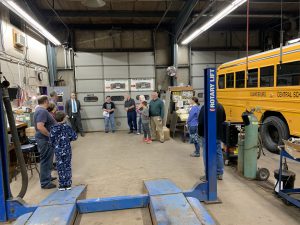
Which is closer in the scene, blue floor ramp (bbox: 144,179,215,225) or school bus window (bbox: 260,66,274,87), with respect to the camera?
blue floor ramp (bbox: 144,179,215,225)

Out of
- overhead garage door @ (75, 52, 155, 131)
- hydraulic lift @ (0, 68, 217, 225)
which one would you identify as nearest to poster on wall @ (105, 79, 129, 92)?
overhead garage door @ (75, 52, 155, 131)

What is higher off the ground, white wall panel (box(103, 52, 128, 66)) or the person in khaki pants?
white wall panel (box(103, 52, 128, 66))

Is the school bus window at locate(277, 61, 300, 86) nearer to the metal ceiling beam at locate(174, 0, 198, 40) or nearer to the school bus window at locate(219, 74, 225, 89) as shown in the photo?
the school bus window at locate(219, 74, 225, 89)

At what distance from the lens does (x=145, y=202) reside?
11.2ft

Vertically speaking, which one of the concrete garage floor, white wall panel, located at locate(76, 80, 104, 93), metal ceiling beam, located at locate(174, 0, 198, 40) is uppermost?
metal ceiling beam, located at locate(174, 0, 198, 40)

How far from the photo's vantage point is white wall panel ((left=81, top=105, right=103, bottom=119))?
34.5 ft

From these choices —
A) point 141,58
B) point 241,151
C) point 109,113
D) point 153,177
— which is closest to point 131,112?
point 109,113

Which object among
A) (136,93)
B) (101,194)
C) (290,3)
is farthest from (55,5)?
(290,3)

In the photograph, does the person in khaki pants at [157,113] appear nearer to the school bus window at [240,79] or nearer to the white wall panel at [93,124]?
the school bus window at [240,79]

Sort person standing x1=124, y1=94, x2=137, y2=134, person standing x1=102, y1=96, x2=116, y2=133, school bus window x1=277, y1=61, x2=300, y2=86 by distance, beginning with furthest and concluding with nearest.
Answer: person standing x1=102, y1=96, x2=116, y2=133 < person standing x1=124, y1=94, x2=137, y2=134 < school bus window x1=277, y1=61, x2=300, y2=86

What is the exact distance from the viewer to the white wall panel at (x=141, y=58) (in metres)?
10.6

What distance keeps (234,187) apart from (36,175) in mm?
4197

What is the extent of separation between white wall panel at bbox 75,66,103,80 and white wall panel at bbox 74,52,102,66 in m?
0.19

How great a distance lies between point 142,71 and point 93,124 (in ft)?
11.5
